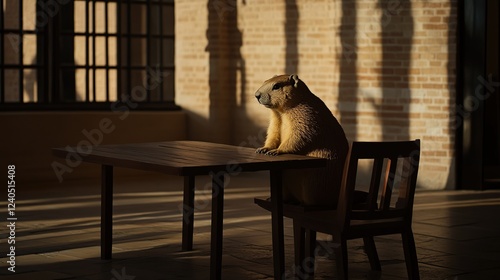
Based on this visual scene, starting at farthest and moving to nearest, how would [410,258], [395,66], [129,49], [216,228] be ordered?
[129,49]
[395,66]
[216,228]
[410,258]

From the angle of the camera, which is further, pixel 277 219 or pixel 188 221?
pixel 188 221

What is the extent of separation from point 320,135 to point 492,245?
2.05 meters

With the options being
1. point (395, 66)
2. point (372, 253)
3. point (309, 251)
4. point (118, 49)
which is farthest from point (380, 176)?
point (118, 49)

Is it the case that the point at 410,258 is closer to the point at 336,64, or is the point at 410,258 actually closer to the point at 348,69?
the point at 348,69

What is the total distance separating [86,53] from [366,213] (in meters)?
7.05

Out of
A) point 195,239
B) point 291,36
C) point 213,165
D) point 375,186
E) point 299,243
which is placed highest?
point 291,36

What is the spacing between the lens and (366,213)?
218 inches

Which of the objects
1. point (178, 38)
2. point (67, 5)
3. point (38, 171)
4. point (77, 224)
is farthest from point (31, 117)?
point (77, 224)

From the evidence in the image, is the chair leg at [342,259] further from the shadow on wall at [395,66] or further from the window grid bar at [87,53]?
the window grid bar at [87,53]

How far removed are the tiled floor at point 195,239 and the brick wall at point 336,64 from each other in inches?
36.7

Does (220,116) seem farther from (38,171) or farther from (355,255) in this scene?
(355,255)

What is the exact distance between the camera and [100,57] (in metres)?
12.1

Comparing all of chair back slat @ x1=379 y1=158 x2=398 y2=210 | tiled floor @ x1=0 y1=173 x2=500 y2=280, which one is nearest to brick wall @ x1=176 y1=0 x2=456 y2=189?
tiled floor @ x1=0 y1=173 x2=500 y2=280

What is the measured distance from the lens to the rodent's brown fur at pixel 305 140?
5.83 metres
